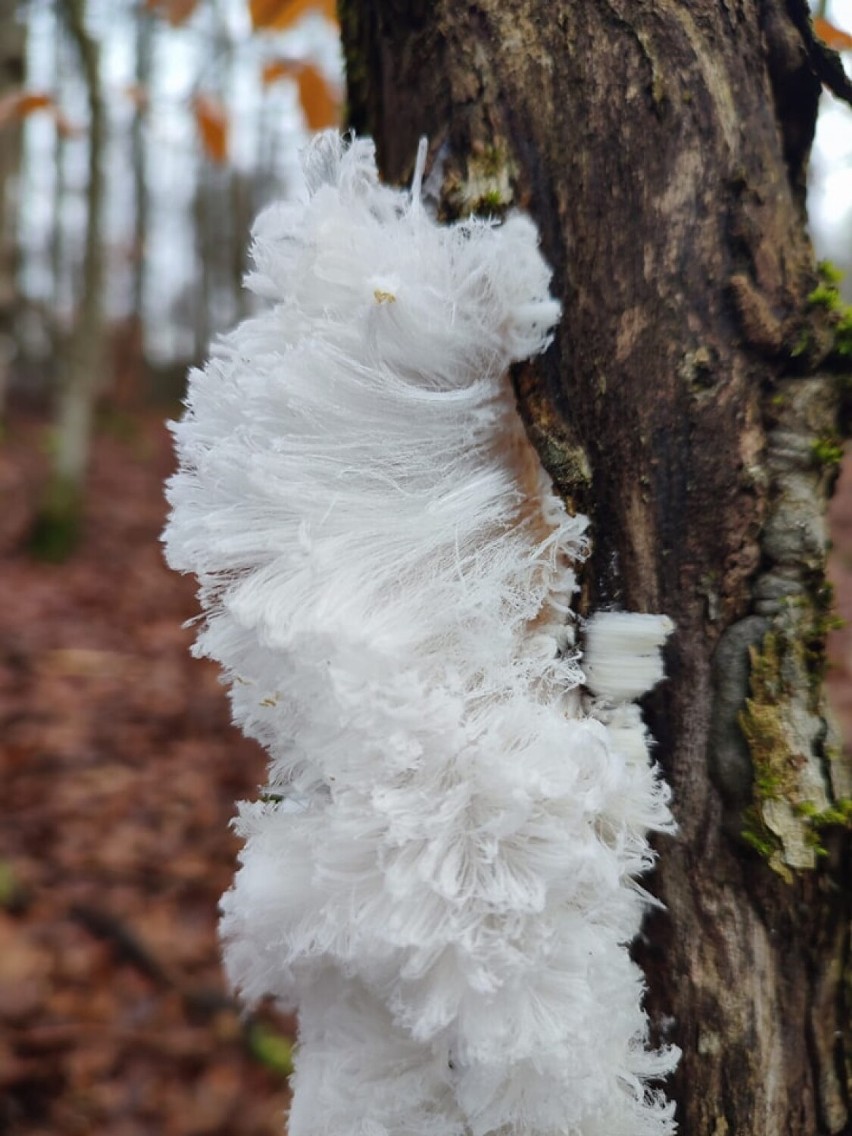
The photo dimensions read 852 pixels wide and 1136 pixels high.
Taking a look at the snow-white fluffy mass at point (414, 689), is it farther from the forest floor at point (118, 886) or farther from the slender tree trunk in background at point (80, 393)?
the slender tree trunk in background at point (80, 393)

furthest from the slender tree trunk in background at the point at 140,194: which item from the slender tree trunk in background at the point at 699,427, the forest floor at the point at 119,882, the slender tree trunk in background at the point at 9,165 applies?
the slender tree trunk in background at the point at 699,427

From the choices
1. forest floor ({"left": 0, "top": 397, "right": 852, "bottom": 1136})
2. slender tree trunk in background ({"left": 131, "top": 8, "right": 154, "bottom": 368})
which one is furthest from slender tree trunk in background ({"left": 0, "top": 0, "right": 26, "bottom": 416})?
slender tree trunk in background ({"left": 131, "top": 8, "right": 154, "bottom": 368})

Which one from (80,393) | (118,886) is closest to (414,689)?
(118,886)

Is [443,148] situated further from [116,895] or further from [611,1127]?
[116,895]

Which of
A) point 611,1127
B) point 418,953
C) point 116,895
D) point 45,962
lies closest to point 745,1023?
point 611,1127

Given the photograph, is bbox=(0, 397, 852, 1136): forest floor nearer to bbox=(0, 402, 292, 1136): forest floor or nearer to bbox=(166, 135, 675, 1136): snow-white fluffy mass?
bbox=(0, 402, 292, 1136): forest floor

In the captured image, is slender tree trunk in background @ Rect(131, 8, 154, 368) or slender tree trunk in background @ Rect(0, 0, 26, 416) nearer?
slender tree trunk in background @ Rect(0, 0, 26, 416)
